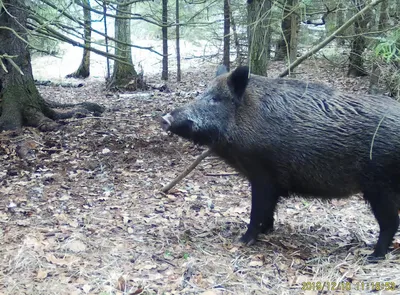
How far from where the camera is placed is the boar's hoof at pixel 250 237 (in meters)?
4.86

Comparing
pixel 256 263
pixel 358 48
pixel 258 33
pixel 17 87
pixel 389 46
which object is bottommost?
pixel 256 263

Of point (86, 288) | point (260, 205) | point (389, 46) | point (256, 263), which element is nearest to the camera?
point (389, 46)

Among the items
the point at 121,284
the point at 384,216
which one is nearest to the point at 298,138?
the point at 384,216

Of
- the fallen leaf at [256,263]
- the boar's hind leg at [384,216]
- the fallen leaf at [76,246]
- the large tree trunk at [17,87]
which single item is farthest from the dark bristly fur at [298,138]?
the large tree trunk at [17,87]

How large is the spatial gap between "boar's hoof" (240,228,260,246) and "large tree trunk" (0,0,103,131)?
16.7ft

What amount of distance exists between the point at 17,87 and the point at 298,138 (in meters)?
5.99

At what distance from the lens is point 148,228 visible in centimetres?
525

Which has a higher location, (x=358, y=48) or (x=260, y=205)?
(x=358, y=48)

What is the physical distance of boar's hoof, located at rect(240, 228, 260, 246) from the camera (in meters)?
4.86

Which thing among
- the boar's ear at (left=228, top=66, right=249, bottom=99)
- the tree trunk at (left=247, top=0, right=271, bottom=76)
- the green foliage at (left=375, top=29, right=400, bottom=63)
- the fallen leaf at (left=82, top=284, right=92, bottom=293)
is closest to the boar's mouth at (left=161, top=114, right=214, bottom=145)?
the boar's ear at (left=228, top=66, right=249, bottom=99)

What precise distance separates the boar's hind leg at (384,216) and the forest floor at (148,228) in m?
0.14

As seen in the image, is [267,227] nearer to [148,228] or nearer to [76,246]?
[148,228]
